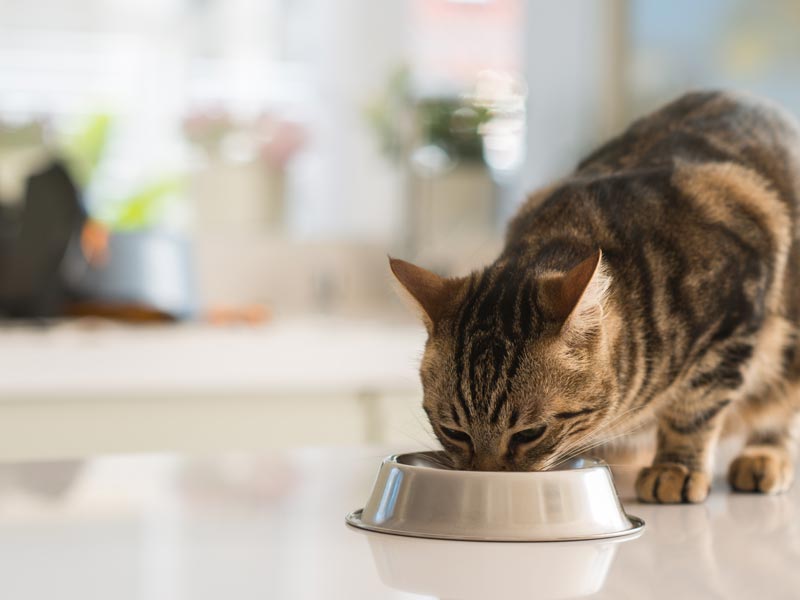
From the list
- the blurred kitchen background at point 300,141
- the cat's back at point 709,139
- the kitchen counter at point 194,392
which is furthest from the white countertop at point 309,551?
the blurred kitchen background at point 300,141

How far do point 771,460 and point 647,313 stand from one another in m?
0.19

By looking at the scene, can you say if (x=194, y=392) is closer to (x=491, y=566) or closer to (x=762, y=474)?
(x=762, y=474)

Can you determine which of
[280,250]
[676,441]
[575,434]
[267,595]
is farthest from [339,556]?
[280,250]

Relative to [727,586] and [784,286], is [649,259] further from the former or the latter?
[727,586]

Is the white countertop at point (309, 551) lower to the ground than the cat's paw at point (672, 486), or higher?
higher

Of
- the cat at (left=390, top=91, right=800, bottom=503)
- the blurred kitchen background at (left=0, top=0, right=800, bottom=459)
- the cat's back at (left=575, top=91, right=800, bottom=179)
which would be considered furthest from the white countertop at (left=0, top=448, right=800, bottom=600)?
the blurred kitchen background at (left=0, top=0, right=800, bottom=459)

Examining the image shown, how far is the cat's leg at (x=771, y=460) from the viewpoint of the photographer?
1019 mm

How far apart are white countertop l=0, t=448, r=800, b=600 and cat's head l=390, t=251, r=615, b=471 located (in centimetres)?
10

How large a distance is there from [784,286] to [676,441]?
9.0 inches

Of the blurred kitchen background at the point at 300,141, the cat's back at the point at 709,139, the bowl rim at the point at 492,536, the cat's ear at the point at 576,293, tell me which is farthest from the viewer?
the blurred kitchen background at the point at 300,141

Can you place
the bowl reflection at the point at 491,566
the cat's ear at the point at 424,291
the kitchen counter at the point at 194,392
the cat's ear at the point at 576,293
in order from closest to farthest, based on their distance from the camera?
the bowl reflection at the point at 491,566, the cat's ear at the point at 576,293, the cat's ear at the point at 424,291, the kitchen counter at the point at 194,392

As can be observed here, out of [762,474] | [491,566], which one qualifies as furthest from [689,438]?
[491,566]

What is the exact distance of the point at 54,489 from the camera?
0.94m

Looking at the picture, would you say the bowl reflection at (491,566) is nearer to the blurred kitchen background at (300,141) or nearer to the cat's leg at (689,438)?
the cat's leg at (689,438)
